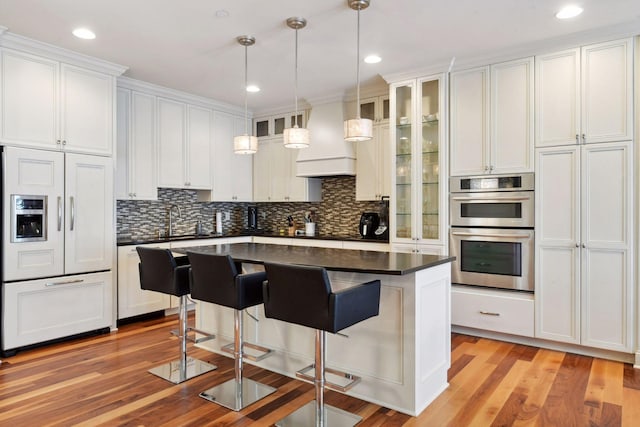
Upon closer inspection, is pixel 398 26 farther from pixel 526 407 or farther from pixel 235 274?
pixel 526 407

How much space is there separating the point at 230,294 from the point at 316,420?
894 millimetres

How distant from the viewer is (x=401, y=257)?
285cm

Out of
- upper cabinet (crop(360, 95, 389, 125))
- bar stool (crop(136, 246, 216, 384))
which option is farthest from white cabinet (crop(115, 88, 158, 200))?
upper cabinet (crop(360, 95, 389, 125))

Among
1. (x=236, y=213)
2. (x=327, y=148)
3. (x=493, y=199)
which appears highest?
(x=327, y=148)

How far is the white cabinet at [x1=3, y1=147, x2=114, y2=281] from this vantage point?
3.49 metres

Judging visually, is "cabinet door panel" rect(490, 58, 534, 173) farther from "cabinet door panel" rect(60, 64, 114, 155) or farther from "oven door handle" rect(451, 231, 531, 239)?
"cabinet door panel" rect(60, 64, 114, 155)

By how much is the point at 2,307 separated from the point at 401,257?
3.28 meters

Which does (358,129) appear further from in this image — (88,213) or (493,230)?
(88,213)

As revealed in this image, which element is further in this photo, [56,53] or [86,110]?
[86,110]

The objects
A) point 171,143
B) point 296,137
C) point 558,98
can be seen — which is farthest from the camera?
point 171,143

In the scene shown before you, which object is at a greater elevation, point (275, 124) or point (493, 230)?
point (275, 124)

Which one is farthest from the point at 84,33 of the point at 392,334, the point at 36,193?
the point at 392,334

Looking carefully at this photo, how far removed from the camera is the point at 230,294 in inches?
102

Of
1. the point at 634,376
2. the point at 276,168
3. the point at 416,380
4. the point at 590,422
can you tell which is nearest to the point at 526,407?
the point at 590,422
